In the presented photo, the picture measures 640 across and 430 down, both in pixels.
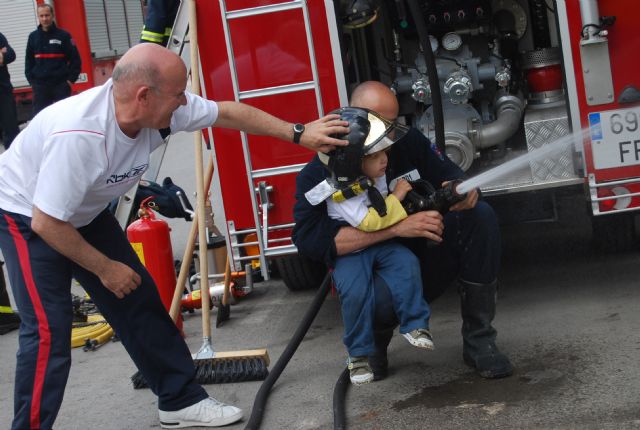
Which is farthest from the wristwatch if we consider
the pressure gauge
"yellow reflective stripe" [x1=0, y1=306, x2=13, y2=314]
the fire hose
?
"yellow reflective stripe" [x1=0, y1=306, x2=13, y2=314]

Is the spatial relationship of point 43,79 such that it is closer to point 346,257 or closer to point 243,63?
point 243,63

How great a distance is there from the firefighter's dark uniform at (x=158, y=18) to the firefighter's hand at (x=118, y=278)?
2.51 metres

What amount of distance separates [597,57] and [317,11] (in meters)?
1.41

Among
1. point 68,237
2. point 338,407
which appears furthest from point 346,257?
point 68,237

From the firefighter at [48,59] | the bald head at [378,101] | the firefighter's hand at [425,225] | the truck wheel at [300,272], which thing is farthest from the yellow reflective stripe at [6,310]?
the firefighter at [48,59]

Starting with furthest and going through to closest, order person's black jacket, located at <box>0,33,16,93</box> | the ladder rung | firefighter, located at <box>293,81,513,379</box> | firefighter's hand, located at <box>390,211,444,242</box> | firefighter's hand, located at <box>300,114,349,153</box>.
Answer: person's black jacket, located at <box>0,33,16,93</box>
the ladder rung
firefighter, located at <box>293,81,513,379</box>
firefighter's hand, located at <box>390,211,444,242</box>
firefighter's hand, located at <box>300,114,349,153</box>

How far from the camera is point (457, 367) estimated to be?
454 centimetres

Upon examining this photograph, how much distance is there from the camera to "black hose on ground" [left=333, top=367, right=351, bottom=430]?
3957mm

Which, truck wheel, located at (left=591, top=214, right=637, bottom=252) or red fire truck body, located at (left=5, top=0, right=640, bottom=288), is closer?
red fire truck body, located at (left=5, top=0, right=640, bottom=288)

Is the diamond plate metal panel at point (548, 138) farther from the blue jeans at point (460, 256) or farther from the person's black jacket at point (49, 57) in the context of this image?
the person's black jacket at point (49, 57)

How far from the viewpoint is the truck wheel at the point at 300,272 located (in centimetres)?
634

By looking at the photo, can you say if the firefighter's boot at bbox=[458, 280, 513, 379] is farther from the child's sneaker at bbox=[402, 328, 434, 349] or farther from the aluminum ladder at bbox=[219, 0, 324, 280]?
the aluminum ladder at bbox=[219, 0, 324, 280]

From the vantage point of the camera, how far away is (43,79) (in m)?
12.1

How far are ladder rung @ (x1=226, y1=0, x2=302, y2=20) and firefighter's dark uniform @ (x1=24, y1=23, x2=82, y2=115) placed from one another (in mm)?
7350
